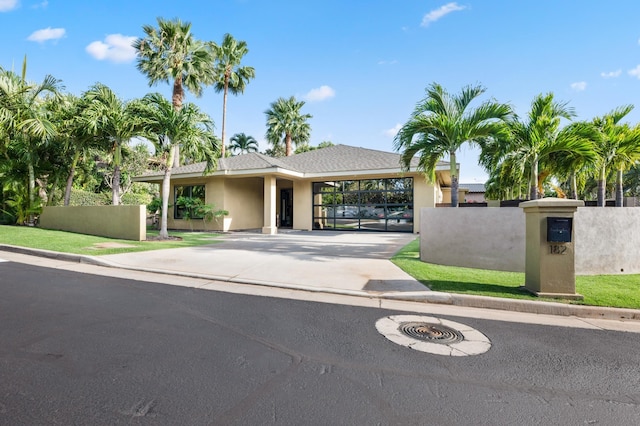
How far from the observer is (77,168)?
19.9 meters

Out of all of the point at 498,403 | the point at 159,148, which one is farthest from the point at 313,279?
the point at 159,148

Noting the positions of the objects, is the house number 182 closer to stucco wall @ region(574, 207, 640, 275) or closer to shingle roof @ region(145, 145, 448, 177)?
stucco wall @ region(574, 207, 640, 275)

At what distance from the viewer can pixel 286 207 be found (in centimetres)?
2447

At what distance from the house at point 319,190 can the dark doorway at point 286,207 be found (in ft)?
2.80

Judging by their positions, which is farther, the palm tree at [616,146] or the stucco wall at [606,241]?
the palm tree at [616,146]

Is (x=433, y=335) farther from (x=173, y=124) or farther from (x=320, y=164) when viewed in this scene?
(x=320, y=164)

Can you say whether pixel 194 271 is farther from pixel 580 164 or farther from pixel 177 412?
pixel 580 164

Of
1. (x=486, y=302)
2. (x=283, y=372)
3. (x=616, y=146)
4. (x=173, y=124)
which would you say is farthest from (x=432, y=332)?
(x=173, y=124)

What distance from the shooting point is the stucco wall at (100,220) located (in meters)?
13.8

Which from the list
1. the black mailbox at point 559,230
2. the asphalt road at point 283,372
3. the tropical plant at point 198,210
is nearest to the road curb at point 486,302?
the asphalt road at point 283,372

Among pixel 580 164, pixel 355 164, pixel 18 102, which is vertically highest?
pixel 18 102

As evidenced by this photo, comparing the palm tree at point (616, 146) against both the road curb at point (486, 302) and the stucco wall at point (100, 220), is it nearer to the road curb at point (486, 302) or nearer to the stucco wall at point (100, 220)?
the road curb at point (486, 302)

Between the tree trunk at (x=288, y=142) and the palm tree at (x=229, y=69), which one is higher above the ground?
the palm tree at (x=229, y=69)

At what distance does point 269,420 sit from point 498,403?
6.02 ft
